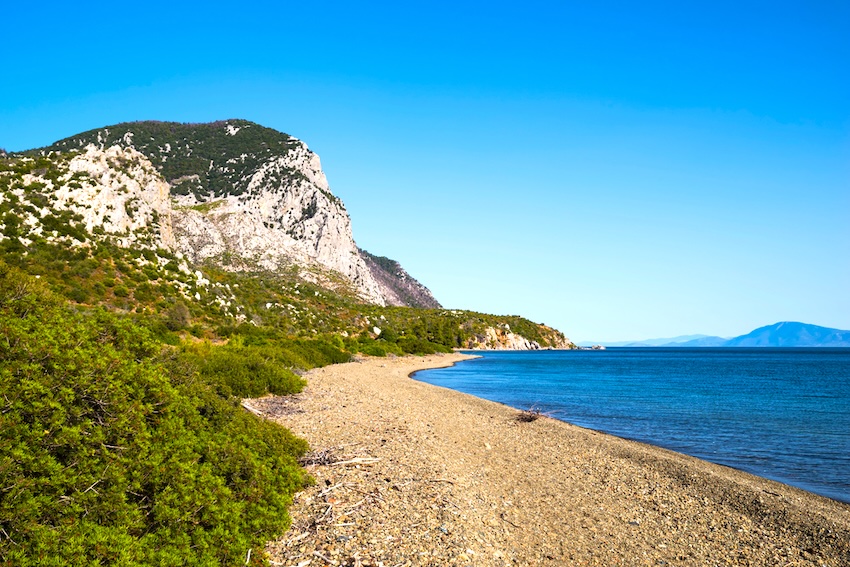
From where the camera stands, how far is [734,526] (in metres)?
11.5

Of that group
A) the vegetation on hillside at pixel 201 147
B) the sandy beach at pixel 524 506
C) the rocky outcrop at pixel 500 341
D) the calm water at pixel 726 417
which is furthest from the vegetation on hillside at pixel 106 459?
the rocky outcrop at pixel 500 341

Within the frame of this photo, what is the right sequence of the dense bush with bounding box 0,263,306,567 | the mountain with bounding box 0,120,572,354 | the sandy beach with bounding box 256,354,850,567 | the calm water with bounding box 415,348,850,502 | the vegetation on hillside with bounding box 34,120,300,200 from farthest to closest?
Result: 1. the vegetation on hillside with bounding box 34,120,300,200
2. the mountain with bounding box 0,120,572,354
3. the calm water with bounding box 415,348,850,502
4. the sandy beach with bounding box 256,354,850,567
5. the dense bush with bounding box 0,263,306,567

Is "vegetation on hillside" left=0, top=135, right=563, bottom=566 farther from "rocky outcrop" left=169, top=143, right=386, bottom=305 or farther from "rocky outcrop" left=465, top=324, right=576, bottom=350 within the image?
"rocky outcrop" left=465, top=324, right=576, bottom=350

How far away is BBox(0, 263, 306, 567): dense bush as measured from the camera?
5230 millimetres

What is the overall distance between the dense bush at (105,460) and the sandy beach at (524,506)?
1304mm

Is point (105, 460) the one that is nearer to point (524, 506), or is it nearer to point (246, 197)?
point (524, 506)

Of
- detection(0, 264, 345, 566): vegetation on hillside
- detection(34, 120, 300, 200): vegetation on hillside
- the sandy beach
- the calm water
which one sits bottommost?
the calm water

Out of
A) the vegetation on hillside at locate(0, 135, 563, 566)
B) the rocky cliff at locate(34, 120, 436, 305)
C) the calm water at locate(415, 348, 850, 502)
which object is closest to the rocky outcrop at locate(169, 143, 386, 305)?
the rocky cliff at locate(34, 120, 436, 305)

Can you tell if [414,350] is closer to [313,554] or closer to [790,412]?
[790,412]

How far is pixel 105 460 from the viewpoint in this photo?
614 centimetres

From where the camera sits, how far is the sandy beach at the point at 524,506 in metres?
8.75

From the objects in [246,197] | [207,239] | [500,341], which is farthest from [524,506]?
[500,341]

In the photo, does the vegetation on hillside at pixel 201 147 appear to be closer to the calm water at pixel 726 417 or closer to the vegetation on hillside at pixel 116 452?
the calm water at pixel 726 417

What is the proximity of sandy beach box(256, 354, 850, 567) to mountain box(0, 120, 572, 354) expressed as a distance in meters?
10.2
